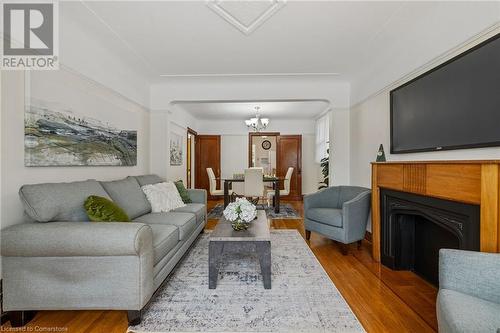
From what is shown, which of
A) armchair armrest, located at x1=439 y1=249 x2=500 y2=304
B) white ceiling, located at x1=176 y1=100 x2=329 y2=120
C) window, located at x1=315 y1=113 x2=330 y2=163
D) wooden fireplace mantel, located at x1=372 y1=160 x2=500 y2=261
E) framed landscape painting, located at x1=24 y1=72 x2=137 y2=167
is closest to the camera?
armchair armrest, located at x1=439 y1=249 x2=500 y2=304

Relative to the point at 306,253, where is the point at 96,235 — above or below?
above

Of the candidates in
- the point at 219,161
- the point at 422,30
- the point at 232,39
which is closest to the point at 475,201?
the point at 422,30

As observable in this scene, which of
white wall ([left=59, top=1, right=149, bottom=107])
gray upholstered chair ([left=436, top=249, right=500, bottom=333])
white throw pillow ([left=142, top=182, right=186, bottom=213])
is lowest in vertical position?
gray upholstered chair ([left=436, top=249, right=500, bottom=333])

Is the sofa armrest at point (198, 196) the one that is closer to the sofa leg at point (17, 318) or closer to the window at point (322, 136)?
the sofa leg at point (17, 318)

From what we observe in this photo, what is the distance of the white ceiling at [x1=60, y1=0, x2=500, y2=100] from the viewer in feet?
7.15

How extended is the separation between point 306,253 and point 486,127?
2.21 meters

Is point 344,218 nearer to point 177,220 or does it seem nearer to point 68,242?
point 177,220

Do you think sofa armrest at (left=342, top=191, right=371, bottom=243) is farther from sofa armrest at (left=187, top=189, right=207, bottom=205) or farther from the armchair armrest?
sofa armrest at (left=187, top=189, right=207, bottom=205)

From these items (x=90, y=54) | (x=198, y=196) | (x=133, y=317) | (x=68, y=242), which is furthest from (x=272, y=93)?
(x=133, y=317)

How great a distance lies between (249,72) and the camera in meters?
3.79

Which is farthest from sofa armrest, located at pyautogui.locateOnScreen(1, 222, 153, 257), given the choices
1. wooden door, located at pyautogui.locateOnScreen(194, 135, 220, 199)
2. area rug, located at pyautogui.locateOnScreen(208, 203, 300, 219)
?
wooden door, located at pyautogui.locateOnScreen(194, 135, 220, 199)

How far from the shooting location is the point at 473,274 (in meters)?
1.26

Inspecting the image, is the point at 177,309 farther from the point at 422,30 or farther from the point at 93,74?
the point at 422,30

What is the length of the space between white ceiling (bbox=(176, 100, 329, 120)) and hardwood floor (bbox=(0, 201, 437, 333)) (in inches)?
148
